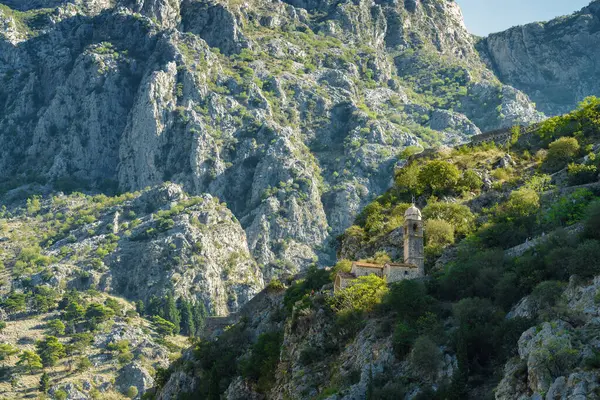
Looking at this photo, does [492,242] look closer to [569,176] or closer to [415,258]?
[415,258]

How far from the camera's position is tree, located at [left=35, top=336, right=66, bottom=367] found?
4961 inches

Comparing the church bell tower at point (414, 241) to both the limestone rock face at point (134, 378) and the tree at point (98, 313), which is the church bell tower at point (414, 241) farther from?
the tree at point (98, 313)

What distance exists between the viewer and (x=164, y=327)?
144 metres

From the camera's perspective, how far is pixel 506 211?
6825 cm

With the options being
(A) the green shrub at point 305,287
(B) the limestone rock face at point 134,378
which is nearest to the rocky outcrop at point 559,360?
(A) the green shrub at point 305,287

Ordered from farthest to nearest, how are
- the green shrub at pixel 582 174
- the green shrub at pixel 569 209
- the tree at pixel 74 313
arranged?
1. the tree at pixel 74 313
2. the green shrub at pixel 582 174
3. the green shrub at pixel 569 209

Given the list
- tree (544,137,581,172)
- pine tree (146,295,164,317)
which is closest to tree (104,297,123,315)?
pine tree (146,295,164,317)

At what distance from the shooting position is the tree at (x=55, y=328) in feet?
445

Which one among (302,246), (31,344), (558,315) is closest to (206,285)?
(302,246)

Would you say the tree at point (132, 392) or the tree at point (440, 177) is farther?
the tree at point (132, 392)

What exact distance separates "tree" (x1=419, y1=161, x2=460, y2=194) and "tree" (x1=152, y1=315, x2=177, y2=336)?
76234 millimetres

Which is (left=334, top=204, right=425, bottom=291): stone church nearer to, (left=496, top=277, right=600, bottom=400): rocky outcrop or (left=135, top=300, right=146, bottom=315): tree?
(left=496, top=277, right=600, bottom=400): rocky outcrop

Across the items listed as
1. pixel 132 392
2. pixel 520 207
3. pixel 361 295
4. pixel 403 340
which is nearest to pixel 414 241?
pixel 361 295

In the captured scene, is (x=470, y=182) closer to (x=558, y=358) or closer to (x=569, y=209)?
(x=569, y=209)
